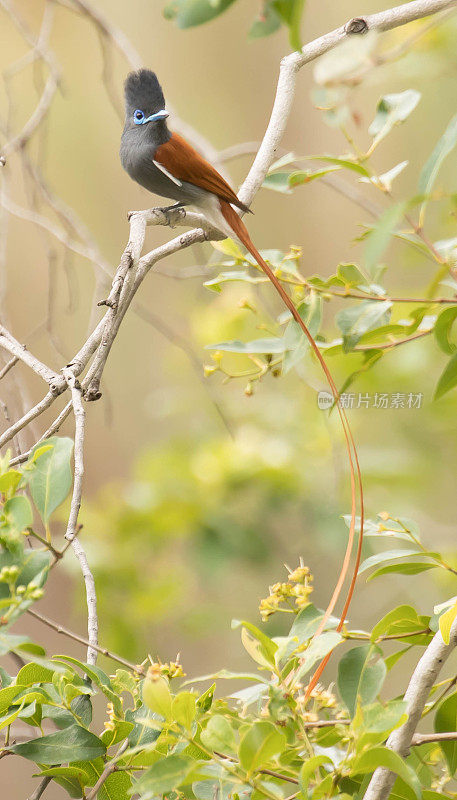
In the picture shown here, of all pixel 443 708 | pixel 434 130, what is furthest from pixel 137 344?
pixel 443 708

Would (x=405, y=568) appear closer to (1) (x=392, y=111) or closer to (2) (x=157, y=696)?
(2) (x=157, y=696)

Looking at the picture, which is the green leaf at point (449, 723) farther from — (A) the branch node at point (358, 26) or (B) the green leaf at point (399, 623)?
(A) the branch node at point (358, 26)

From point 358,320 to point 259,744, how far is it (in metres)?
0.34

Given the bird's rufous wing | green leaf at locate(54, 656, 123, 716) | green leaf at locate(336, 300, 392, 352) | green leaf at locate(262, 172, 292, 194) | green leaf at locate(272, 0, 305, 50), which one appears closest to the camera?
green leaf at locate(272, 0, 305, 50)

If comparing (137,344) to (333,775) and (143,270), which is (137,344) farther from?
(333,775)

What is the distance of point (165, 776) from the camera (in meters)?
0.43

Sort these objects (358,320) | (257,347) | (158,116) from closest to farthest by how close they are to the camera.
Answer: (358,320), (257,347), (158,116)

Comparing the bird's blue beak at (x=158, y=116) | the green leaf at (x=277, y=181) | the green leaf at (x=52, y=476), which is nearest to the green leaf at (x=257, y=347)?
the green leaf at (x=277, y=181)

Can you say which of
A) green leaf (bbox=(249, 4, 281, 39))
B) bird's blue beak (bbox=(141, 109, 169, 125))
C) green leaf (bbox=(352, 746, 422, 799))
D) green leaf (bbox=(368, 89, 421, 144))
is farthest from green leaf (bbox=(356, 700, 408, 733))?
bird's blue beak (bbox=(141, 109, 169, 125))

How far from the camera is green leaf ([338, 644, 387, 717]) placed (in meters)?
0.50

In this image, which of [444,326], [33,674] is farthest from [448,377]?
[33,674]

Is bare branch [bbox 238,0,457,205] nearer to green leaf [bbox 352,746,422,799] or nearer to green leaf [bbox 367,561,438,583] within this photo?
green leaf [bbox 367,561,438,583]

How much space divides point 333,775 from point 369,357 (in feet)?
1.17

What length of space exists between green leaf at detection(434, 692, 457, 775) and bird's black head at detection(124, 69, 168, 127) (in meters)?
0.91
